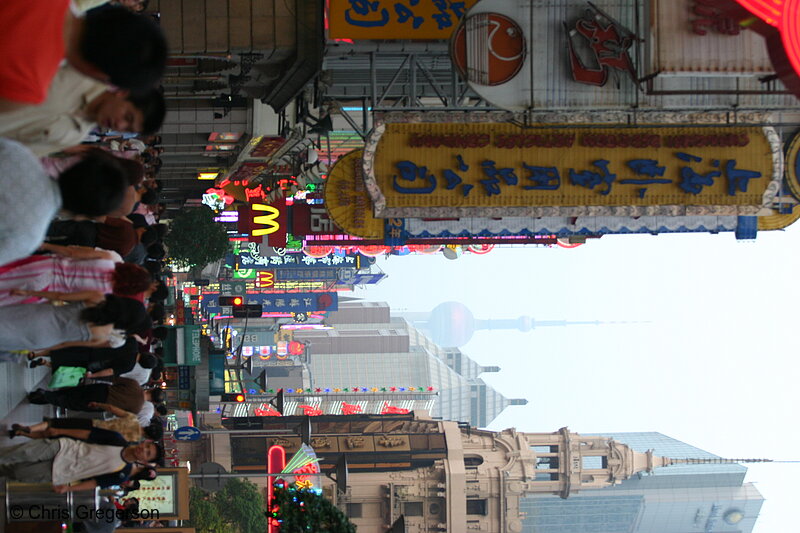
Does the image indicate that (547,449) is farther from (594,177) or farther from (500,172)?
(500,172)

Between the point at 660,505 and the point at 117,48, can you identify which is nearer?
the point at 117,48

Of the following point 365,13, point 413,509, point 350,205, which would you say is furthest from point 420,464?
point 365,13

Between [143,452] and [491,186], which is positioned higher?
[491,186]

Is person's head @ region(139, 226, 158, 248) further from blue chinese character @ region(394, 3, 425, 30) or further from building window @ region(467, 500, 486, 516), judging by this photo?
building window @ region(467, 500, 486, 516)

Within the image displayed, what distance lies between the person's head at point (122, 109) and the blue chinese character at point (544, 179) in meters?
10.7

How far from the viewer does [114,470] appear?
10789 millimetres

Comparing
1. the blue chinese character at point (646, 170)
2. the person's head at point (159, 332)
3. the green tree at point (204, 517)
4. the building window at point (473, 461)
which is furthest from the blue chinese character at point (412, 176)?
the building window at point (473, 461)

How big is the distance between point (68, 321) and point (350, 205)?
447 inches

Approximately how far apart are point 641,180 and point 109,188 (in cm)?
1224

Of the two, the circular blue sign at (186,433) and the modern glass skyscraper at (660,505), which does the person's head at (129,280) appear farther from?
the modern glass skyscraper at (660,505)

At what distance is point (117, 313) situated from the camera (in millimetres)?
8812

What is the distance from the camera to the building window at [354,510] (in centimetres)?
5872

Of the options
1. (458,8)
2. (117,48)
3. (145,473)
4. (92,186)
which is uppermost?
(458,8)

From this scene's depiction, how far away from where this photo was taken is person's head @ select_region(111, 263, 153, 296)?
29.7 ft
